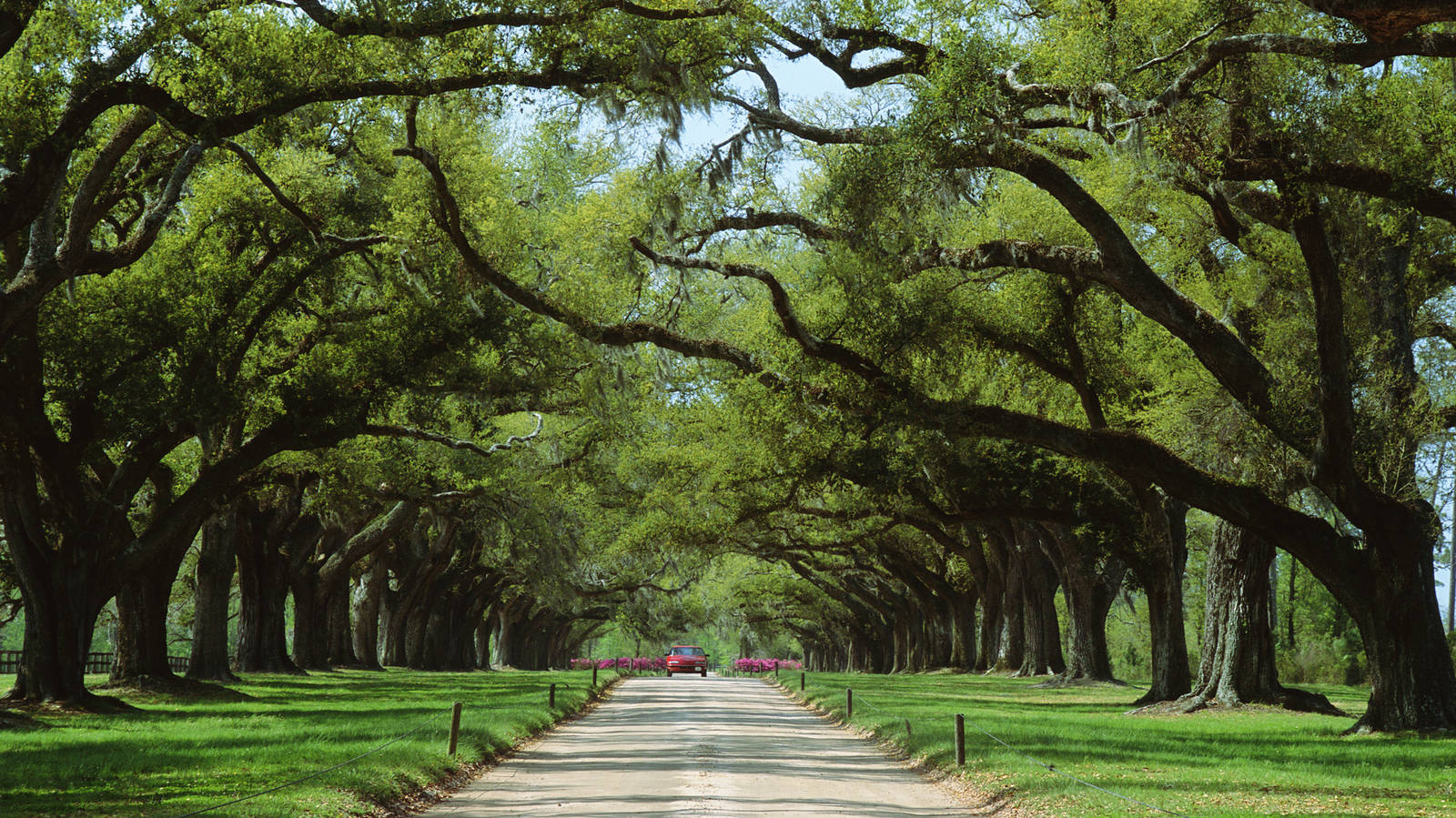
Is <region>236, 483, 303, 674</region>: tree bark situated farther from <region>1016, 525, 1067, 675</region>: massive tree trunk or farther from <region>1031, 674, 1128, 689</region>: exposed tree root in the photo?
<region>1016, 525, 1067, 675</region>: massive tree trunk

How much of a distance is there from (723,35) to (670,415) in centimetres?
1786

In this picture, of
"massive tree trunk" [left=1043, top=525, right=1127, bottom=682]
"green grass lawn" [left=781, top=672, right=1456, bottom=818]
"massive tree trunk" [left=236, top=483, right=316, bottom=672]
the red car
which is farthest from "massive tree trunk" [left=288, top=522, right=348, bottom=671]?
the red car

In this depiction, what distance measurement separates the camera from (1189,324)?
1557 cm

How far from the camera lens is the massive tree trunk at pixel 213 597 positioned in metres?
29.2

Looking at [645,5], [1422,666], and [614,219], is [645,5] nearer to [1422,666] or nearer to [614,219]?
[614,219]

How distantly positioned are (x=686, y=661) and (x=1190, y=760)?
2220 inches

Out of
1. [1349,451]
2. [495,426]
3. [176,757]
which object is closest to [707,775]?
[176,757]

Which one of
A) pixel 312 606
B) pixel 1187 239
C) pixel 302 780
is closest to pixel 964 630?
pixel 312 606

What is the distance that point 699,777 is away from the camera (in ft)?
44.6

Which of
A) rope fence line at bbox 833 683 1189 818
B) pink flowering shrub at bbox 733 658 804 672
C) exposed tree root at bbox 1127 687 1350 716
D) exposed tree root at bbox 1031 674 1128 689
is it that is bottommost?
pink flowering shrub at bbox 733 658 804 672

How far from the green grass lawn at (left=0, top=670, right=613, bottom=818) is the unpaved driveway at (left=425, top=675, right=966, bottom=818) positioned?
710 millimetres

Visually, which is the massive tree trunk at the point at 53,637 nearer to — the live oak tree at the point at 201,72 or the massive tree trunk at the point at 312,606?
the live oak tree at the point at 201,72

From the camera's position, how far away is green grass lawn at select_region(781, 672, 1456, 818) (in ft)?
36.1

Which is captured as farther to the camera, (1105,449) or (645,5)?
(1105,449)
